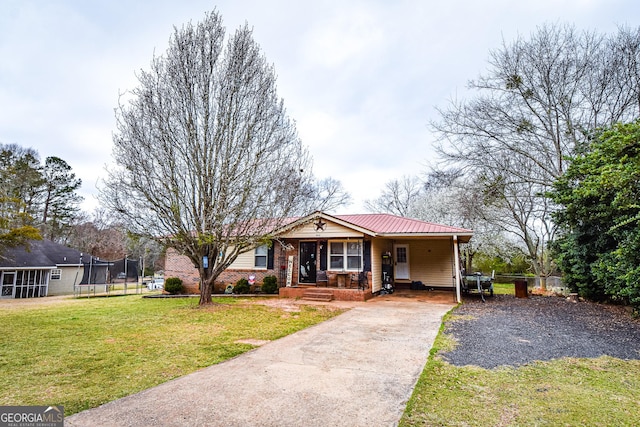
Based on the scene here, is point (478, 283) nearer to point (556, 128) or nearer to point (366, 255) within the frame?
point (366, 255)

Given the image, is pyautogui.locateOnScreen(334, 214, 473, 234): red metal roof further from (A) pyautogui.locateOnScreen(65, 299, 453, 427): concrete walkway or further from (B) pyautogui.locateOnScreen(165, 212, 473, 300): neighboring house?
(A) pyautogui.locateOnScreen(65, 299, 453, 427): concrete walkway

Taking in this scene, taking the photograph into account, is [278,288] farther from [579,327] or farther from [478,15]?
[478,15]

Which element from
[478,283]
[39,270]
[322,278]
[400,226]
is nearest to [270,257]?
[322,278]

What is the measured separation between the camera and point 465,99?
13750 mm

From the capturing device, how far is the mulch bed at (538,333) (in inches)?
205

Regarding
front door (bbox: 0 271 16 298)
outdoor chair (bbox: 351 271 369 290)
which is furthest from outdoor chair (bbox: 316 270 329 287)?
front door (bbox: 0 271 16 298)

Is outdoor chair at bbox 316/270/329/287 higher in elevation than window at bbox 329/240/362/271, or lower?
lower

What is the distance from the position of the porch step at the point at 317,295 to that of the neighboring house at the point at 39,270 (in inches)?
697

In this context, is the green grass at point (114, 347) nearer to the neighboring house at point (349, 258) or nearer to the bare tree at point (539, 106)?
the neighboring house at point (349, 258)

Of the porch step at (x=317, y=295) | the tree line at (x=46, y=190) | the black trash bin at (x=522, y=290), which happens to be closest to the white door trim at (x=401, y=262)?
the black trash bin at (x=522, y=290)

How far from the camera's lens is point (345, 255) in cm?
1332

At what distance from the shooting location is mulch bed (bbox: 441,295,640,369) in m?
5.20

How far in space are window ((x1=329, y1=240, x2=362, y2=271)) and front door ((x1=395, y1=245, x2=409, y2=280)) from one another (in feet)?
12.5
